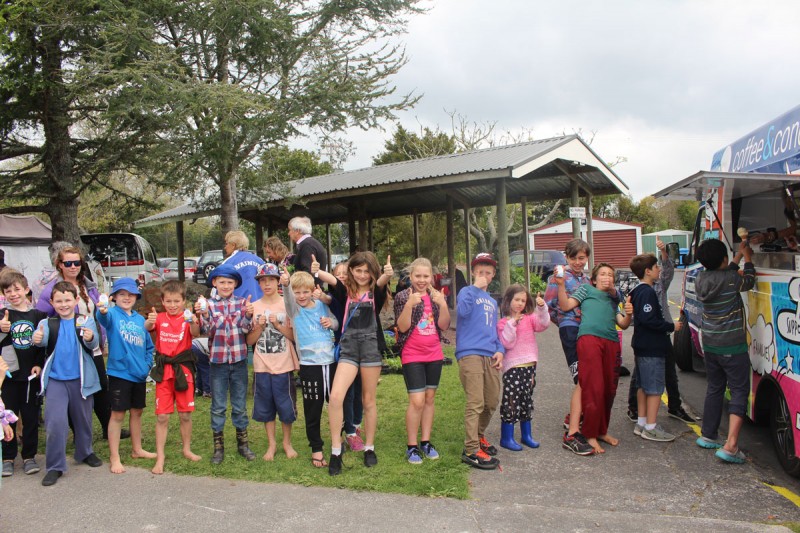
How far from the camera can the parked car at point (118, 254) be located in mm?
16062

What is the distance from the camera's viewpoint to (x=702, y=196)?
6.04m

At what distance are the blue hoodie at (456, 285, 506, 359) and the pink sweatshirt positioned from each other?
0.72 ft

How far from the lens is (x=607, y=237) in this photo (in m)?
38.4

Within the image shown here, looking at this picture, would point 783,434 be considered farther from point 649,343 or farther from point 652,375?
point 649,343

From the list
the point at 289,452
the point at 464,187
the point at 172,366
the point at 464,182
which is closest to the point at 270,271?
the point at 172,366

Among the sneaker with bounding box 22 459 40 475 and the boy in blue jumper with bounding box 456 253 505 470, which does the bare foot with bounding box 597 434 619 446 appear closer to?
the boy in blue jumper with bounding box 456 253 505 470

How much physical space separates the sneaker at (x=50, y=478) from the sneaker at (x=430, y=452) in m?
2.77

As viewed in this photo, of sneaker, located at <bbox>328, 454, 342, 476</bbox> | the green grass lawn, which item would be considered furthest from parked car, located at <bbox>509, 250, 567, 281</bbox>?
sneaker, located at <bbox>328, 454, 342, 476</bbox>

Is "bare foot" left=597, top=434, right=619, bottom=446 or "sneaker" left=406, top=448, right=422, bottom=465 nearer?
"sneaker" left=406, top=448, right=422, bottom=465

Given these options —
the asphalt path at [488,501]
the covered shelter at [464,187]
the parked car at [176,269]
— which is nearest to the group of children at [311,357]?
the asphalt path at [488,501]

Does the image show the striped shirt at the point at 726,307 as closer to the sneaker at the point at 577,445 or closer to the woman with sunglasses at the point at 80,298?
the sneaker at the point at 577,445

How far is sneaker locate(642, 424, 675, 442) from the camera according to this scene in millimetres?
5281

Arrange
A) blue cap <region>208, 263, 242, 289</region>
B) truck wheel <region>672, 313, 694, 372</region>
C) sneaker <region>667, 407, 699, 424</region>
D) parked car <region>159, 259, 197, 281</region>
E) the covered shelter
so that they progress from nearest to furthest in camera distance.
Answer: blue cap <region>208, 263, 242, 289</region>
sneaker <region>667, 407, 699, 424</region>
truck wheel <region>672, 313, 694, 372</region>
the covered shelter
parked car <region>159, 259, 197, 281</region>

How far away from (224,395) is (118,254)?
13.1m
